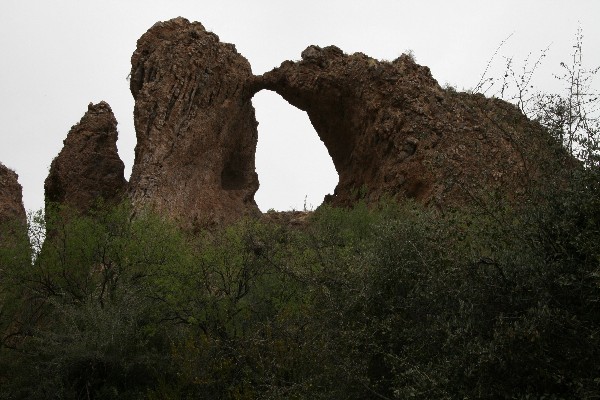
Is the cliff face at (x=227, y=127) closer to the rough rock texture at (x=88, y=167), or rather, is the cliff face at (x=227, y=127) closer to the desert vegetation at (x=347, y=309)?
the rough rock texture at (x=88, y=167)

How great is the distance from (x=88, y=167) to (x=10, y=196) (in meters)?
2.90

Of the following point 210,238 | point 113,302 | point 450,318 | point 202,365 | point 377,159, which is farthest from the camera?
point 377,159

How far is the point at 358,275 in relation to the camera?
9.82m

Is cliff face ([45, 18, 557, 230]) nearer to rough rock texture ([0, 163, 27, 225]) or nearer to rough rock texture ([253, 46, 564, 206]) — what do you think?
rough rock texture ([253, 46, 564, 206])

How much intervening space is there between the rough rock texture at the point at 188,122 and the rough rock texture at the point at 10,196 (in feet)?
12.7

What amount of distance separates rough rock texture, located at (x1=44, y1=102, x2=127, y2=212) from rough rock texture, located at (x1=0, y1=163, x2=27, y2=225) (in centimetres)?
120

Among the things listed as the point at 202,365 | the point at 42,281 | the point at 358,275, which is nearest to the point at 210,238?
the point at 42,281

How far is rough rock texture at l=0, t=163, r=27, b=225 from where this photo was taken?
23736mm

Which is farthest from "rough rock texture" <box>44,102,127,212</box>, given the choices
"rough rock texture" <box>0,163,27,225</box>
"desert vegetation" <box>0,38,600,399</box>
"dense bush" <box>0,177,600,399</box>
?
"desert vegetation" <box>0,38,600,399</box>

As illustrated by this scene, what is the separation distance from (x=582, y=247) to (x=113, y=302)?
10.5 metres

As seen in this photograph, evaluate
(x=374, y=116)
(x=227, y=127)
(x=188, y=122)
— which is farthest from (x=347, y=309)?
(x=227, y=127)

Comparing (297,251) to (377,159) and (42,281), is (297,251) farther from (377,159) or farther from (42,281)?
(377,159)

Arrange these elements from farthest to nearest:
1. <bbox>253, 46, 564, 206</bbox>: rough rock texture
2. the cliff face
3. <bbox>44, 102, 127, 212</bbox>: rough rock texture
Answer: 1. <bbox>44, 102, 127, 212</bbox>: rough rock texture
2. the cliff face
3. <bbox>253, 46, 564, 206</bbox>: rough rock texture

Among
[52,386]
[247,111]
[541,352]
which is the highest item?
[247,111]
